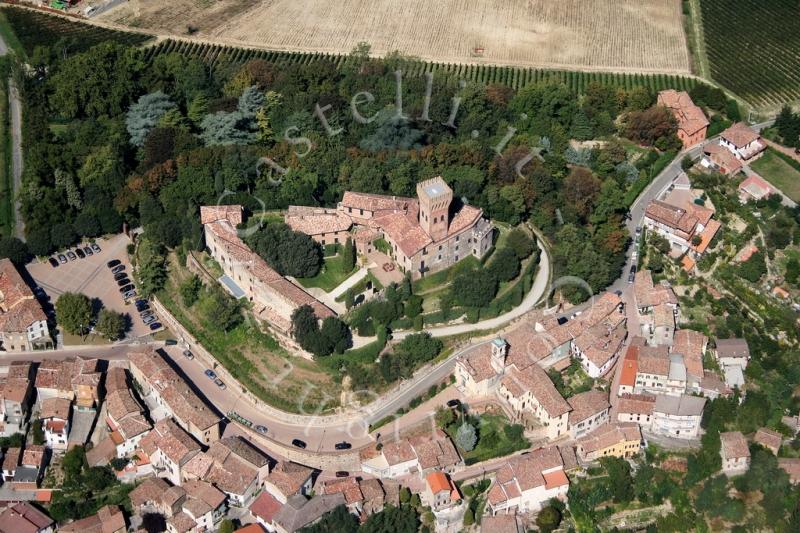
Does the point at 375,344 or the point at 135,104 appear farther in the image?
the point at 135,104

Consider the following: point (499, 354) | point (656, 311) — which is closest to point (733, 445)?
point (656, 311)

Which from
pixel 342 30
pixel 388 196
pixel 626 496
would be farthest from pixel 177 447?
pixel 342 30

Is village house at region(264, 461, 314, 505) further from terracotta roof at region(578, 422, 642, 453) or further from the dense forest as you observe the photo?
the dense forest

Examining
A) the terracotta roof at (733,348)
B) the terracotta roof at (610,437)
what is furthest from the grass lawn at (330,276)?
the terracotta roof at (733,348)

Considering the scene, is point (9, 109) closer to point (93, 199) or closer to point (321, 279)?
point (93, 199)

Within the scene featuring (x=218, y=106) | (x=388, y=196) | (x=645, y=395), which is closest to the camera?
(x=645, y=395)

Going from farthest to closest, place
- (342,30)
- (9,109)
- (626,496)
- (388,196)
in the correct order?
(342,30), (9,109), (388,196), (626,496)

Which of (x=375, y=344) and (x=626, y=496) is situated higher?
(x=375, y=344)
